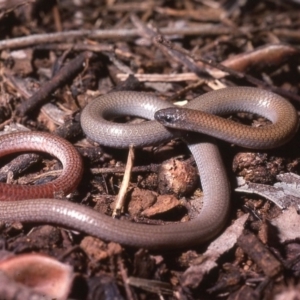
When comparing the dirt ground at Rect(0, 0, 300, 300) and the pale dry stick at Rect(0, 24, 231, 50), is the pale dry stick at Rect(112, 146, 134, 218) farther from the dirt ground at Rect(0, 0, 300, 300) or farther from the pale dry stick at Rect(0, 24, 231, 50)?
the pale dry stick at Rect(0, 24, 231, 50)

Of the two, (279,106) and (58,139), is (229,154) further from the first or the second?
(58,139)

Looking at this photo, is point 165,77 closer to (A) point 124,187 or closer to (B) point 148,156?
(B) point 148,156

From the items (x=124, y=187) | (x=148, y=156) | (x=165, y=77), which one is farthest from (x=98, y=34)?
(x=124, y=187)

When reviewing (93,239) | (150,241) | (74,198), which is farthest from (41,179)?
(150,241)

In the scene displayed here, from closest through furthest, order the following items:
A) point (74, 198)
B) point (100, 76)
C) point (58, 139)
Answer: point (74, 198) < point (58, 139) < point (100, 76)

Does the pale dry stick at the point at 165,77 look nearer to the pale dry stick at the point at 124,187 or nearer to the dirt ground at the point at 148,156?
the dirt ground at the point at 148,156

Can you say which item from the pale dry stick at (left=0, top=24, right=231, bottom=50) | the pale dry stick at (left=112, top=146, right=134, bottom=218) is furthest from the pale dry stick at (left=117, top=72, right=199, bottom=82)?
the pale dry stick at (left=112, top=146, right=134, bottom=218)
